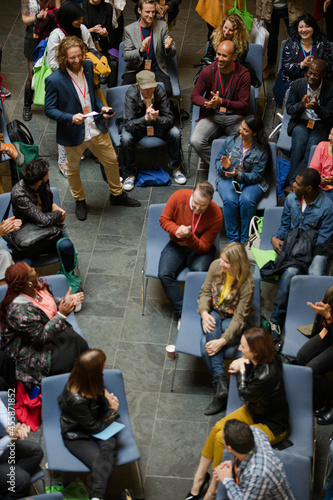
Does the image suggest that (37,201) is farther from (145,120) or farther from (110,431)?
(110,431)

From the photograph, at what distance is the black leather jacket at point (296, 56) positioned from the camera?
22.1ft

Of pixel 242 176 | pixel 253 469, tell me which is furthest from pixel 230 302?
pixel 242 176

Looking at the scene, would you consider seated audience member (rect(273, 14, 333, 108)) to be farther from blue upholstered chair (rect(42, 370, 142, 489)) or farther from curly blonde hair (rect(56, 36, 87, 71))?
blue upholstered chair (rect(42, 370, 142, 489))

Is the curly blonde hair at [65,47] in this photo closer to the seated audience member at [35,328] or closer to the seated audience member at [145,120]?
the seated audience member at [145,120]

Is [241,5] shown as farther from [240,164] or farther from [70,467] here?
[70,467]

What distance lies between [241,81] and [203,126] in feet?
1.91

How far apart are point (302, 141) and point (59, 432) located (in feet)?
12.4

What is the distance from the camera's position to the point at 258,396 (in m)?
4.15

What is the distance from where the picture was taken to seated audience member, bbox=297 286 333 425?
4.74 m

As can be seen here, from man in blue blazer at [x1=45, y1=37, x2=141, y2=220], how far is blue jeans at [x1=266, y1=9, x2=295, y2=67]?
2872mm

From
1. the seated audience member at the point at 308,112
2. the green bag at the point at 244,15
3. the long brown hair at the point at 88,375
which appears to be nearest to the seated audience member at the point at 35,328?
the long brown hair at the point at 88,375

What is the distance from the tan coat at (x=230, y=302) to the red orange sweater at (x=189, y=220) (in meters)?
0.50

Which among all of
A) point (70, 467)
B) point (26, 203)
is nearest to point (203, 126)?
point (26, 203)

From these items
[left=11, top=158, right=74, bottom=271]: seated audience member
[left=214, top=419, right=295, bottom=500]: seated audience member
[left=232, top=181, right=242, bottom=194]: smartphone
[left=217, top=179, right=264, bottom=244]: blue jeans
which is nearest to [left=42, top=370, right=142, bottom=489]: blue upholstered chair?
[left=214, top=419, right=295, bottom=500]: seated audience member
